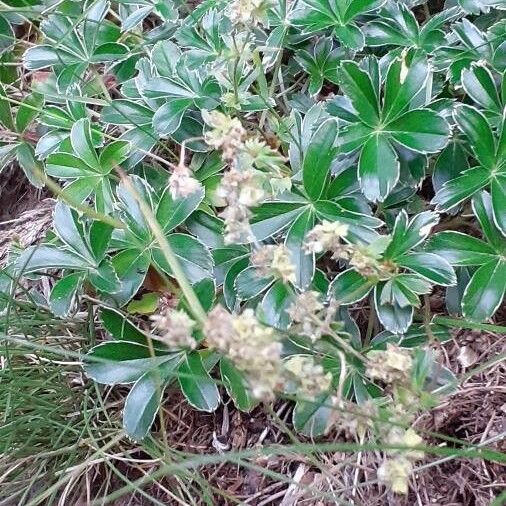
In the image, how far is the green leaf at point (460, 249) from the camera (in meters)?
1.06

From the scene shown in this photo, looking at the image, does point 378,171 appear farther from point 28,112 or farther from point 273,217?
point 28,112

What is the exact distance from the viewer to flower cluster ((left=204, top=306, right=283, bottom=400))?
62 centimetres

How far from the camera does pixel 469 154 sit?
1132mm

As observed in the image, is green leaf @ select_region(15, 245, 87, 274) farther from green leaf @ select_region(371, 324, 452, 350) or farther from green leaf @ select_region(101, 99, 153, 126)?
green leaf @ select_region(371, 324, 452, 350)

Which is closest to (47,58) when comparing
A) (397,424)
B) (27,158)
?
(27,158)

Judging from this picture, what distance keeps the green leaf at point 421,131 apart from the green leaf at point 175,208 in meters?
0.34

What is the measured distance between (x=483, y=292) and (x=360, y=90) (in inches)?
14.9

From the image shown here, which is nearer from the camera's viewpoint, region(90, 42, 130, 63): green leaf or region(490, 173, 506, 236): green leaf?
region(490, 173, 506, 236): green leaf

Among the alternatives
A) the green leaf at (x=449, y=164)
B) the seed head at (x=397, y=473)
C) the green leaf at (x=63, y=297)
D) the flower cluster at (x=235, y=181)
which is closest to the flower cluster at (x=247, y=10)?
the flower cluster at (x=235, y=181)

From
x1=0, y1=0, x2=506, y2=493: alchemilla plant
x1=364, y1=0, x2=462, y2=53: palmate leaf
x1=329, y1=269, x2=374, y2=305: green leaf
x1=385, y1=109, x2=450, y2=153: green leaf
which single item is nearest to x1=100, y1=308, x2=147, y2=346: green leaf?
x1=0, y1=0, x2=506, y2=493: alchemilla plant

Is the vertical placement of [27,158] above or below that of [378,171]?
below

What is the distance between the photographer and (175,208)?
1154 millimetres

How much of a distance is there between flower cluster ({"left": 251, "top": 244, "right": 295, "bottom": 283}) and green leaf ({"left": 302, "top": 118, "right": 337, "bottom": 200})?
30cm

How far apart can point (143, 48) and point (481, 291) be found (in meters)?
0.82
